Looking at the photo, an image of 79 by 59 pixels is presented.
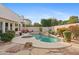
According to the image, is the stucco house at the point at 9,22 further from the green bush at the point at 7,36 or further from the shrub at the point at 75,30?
the shrub at the point at 75,30

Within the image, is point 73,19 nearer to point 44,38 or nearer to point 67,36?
point 67,36

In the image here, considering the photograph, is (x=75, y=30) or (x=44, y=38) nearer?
(x=75, y=30)

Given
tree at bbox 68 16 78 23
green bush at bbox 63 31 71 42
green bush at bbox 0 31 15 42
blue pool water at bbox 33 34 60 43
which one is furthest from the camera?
green bush at bbox 0 31 15 42

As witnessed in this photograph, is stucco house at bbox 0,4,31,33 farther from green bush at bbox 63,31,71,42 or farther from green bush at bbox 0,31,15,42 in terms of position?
green bush at bbox 63,31,71,42

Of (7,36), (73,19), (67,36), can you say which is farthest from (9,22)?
(73,19)

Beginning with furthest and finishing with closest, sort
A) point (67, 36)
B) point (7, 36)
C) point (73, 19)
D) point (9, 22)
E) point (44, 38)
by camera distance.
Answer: point (9, 22) → point (7, 36) → point (44, 38) → point (67, 36) → point (73, 19)

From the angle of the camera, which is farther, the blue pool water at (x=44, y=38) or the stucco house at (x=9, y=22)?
the stucco house at (x=9, y=22)

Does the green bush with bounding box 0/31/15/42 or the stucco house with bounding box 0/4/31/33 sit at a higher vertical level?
the stucco house with bounding box 0/4/31/33

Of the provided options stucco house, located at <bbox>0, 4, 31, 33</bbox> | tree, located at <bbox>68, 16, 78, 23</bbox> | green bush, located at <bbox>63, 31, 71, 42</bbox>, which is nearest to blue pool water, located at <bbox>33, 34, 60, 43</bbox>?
green bush, located at <bbox>63, 31, 71, 42</bbox>

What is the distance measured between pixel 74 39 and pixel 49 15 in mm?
1569

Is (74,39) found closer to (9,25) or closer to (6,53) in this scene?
(6,53)

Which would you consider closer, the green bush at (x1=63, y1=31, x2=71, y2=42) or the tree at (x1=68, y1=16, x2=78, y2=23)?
the tree at (x1=68, y1=16, x2=78, y2=23)

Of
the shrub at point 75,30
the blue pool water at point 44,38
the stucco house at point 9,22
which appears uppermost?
the stucco house at point 9,22

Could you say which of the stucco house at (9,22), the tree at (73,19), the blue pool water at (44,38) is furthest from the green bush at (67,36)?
the stucco house at (9,22)
